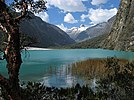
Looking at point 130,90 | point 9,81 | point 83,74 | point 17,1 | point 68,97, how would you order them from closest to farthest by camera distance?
point 9,81, point 17,1, point 68,97, point 130,90, point 83,74

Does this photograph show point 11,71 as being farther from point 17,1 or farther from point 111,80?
point 111,80

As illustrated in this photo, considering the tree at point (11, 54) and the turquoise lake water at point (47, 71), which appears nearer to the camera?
the tree at point (11, 54)

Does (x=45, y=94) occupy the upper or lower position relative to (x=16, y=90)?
lower

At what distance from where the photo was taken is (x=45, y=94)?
15328 millimetres

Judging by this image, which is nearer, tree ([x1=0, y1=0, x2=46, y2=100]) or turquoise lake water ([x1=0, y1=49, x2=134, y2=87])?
tree ([x1=0, y1=0, x2=46, y2=100])

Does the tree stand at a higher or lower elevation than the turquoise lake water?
higher

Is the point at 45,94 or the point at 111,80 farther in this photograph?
the point at 111,80

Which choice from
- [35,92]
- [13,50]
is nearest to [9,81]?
[13,50]

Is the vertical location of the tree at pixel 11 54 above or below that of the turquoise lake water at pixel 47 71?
above

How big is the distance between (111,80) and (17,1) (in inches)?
410

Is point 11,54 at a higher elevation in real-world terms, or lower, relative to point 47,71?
higher

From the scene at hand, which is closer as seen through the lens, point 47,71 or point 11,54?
point 11,54

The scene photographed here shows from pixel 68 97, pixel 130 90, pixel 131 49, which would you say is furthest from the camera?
pixel 131 49

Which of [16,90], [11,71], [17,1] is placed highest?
[17,1]
